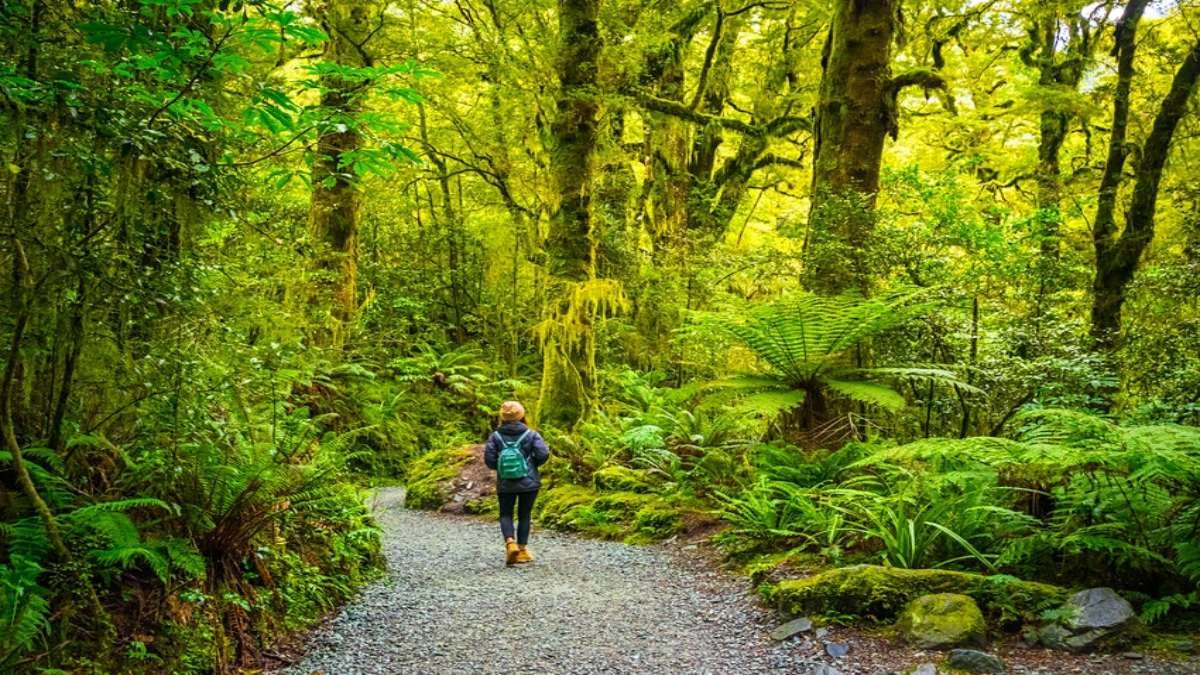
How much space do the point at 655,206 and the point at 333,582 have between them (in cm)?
1144

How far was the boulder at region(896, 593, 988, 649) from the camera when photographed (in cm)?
347

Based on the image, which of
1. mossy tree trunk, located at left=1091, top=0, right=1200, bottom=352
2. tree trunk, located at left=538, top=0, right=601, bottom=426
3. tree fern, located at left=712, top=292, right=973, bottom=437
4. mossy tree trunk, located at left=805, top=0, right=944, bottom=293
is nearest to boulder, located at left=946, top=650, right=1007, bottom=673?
tree fern, located at left=712, top=292, right=973, bottom=437

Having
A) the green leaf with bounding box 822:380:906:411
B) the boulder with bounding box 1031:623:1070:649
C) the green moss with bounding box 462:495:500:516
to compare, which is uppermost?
the green leaf with bounding box 822:380:906:411

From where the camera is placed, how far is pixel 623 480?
→ 7934 mm

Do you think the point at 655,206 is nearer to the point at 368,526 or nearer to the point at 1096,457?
the point at 368,526

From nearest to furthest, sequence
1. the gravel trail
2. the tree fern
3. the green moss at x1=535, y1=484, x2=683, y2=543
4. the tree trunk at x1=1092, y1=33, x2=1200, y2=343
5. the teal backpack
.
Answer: the gravel trail, the tree fern, the teal backpack, the green moss at x1=535, y1=484, x2=683, y2=543, the tree trunk at x1=1092, y1=33, x2=1200, y2=343

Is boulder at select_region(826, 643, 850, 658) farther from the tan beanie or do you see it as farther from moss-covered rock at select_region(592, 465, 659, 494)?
moss-covered rock at select_region(592, 465, 659, 494)

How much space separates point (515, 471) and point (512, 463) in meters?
0.07

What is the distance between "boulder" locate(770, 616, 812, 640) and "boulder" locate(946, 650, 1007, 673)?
0.80m

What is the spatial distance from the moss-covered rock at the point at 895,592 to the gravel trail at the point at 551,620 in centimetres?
31

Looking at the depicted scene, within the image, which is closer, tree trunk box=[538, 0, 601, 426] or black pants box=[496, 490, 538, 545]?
black pants box=[496, 490, 538, 545]

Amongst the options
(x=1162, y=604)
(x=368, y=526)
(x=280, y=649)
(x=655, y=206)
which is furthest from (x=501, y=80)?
(x=1162, y=604)

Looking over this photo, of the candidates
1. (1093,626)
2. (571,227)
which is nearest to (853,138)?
(571,227)

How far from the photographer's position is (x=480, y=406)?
12.7 meters
